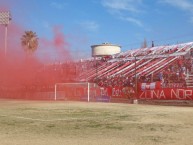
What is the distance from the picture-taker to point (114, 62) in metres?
68.3

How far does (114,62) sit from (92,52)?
1920cm

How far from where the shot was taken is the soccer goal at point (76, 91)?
45969 millimetres

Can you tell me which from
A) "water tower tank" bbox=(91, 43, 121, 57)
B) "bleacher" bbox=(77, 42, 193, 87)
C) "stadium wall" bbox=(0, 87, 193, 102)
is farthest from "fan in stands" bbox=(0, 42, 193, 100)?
"water tower tank" bbox=(91, 43, 121, 57)

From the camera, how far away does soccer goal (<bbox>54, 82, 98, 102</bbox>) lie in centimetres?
4597

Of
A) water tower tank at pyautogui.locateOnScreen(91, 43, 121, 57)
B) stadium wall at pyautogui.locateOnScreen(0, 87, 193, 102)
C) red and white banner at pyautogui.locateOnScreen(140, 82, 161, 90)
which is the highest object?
water tower tank at pyautogui.locateOnScreen(91, 43, 121, 57)

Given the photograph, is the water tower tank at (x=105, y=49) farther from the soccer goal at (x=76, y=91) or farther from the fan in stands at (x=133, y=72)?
the soccer goal at (x=76, y=91)

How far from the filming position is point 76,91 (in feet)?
157

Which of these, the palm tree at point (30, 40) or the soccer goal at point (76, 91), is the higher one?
the palm tree at point (30, 40)

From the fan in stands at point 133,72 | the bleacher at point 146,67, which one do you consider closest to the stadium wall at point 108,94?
the fan in stands at point 133,72

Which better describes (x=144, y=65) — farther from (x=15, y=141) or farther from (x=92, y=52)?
(x=15, y=141)

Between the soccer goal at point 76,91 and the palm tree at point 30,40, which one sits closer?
the soccer goal at point 76,91

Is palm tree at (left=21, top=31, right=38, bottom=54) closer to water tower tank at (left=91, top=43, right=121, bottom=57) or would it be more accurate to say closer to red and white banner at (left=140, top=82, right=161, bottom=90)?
water tower tank at (left=91, top=43, right=121, bottom=57)

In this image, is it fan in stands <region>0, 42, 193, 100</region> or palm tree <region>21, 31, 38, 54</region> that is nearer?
fan in stands <region>0, 42, 193, 100</region>

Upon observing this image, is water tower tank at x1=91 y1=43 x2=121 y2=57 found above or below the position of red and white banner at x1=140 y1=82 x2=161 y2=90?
above
